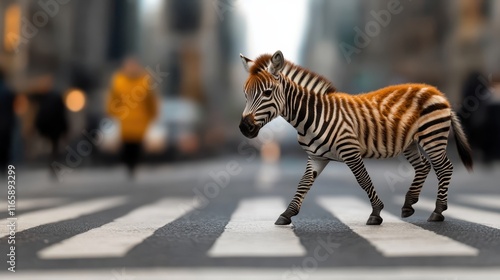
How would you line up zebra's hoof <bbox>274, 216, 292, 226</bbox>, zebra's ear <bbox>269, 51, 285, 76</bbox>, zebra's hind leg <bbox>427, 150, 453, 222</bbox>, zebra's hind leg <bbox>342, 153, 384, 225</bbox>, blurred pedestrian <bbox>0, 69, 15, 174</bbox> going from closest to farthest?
zebra's ear <bbox>269, 51, 285, 76</bbox> → zebra's hind leg <bbox>342, 153, 384, 225</bbox> → zebra's hind leg <bbox>427, 150, 453, 222</bbox> → zebra's hoof <bbox>274, 216, 292, 226</bbox> → blurred pedestrian <bbox>0, 69, 15, 174</bbox>

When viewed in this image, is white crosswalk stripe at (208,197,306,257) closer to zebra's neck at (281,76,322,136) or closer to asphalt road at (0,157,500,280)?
asphalt road at (0,157,500,280)

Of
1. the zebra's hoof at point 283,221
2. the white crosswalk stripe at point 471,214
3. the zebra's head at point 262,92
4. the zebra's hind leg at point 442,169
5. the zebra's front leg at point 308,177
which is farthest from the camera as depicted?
the white crosswalk stripe at point 471,214

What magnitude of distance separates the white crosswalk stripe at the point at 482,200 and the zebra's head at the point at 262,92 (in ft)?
14.2

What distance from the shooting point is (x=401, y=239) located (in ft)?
19.5

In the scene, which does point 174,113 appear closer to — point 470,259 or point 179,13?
point 470,259

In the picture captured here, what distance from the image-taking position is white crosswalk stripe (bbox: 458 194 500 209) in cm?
1012

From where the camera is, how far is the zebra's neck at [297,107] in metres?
6.57

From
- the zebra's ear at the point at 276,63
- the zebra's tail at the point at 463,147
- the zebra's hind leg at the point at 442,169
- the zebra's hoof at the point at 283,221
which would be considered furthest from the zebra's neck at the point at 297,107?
the zebra's tail at the point at 463,147

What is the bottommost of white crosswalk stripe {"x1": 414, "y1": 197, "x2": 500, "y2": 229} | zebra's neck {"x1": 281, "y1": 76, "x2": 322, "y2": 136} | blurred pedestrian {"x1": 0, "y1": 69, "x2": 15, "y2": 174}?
blurred pedestrian {"x1": 0, "y1": 69, "x2": 15, "y2": 174}

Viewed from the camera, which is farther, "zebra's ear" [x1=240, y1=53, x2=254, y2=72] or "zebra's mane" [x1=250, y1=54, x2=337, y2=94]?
"zebra's mane" [x1=250, y1=54, x2=337, y2=94]

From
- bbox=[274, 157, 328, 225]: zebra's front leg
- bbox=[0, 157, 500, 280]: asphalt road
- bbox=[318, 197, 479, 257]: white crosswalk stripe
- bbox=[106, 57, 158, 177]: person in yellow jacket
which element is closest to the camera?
bbox=[0, 157, 500, 280]: asphalt road

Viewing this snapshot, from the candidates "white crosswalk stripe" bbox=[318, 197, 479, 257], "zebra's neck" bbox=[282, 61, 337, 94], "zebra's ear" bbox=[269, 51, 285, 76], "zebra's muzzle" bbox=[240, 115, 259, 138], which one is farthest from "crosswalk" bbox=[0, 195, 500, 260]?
"zebra's ear" bbox=[269, 51, 285, 76]

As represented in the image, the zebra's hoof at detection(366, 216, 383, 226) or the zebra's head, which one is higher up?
the zebra's head

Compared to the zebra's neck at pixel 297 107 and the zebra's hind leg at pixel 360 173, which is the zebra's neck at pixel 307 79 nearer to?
the zebra's neck at pixel 297 107
